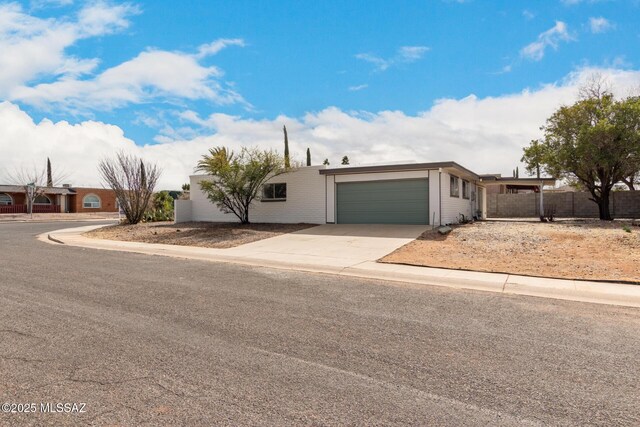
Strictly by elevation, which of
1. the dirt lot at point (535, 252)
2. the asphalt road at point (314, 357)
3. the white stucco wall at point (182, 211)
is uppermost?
the white stucco wall at point (182, 211)

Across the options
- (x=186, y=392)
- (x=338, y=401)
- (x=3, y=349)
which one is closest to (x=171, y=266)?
(x=3, y=349)

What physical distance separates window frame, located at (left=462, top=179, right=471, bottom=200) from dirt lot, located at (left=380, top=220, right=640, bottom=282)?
758 centimetres

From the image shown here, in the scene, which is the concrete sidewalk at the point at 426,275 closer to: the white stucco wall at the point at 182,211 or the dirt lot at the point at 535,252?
the dirt lot at the point at 535,252

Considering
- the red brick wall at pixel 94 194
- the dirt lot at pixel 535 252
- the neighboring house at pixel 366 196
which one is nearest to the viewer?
the dirt lot at pixel 535 252

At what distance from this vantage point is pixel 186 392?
3365 millimetres

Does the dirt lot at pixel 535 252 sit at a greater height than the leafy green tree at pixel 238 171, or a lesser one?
lesser

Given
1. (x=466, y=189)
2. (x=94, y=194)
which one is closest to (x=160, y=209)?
(x=466, y=189)

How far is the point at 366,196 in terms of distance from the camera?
19.9 m

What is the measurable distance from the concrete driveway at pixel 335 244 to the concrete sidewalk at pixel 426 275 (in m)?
0.03

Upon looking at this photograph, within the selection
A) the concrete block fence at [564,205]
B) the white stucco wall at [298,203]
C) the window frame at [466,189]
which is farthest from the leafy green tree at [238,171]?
the concrete block fence at [564,205]

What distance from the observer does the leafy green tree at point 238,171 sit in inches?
739

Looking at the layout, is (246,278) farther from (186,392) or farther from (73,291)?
(186,392)

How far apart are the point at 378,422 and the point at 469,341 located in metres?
2.14

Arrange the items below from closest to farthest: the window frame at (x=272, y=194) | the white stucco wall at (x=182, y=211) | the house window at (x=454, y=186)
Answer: the house window at (x=454, y=186) < the window frame at (x=272, y=194) < the white stucco wall at (x=182, y=211)
